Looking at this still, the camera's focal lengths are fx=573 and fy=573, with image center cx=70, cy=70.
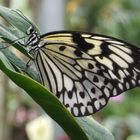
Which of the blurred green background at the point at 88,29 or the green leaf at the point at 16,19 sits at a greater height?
the green leaf at the point at 16,19

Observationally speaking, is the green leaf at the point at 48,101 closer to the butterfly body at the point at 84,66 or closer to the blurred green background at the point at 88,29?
the butterfly body at the point at 84,66

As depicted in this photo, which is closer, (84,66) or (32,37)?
(32,37)

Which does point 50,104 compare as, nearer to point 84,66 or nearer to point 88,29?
point 84,66

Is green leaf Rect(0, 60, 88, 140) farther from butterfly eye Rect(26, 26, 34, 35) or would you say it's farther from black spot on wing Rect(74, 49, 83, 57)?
black spot on wing Rect(74, 49, 83, 57)

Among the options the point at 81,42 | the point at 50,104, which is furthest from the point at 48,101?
the point at 81,42

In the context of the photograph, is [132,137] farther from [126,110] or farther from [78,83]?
[78,83]

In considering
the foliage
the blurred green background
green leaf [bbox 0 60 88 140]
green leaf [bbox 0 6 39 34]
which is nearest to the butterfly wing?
green leaf [bbox 0 6 39 34]

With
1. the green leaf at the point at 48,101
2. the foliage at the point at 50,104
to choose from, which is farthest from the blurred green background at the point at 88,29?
the green leaf at the point at 48,101
